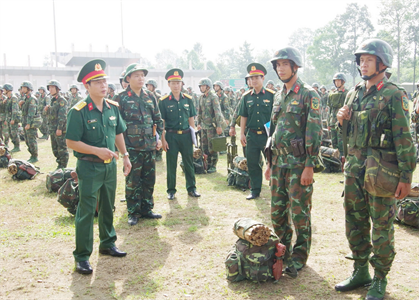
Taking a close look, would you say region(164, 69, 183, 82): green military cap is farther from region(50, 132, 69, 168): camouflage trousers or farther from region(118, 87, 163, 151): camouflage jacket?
region(50, 132, 69, 168): camouflage trousers

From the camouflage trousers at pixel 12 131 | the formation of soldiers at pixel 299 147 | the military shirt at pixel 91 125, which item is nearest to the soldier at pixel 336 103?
the formation of soldiers at pixel 299 147

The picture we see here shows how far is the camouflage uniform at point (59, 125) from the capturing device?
10.1 metres

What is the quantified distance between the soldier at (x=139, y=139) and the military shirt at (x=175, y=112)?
2.97ft

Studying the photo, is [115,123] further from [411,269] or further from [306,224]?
[411,269]

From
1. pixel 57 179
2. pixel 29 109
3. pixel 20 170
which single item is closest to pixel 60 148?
pixel 20 170

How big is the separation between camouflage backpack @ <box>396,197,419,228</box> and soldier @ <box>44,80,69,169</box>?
26.4ft

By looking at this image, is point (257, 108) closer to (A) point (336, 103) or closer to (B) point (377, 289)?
(A) point (336, 103)

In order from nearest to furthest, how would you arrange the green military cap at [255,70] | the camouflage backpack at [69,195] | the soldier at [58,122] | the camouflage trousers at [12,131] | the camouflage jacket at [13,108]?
the camouflage backpack at [69,195] → the green military cap at [255,70] → the soldier at [58,122] → the camouflage jacket at [13,108] → the camouflage trousers at [12,131]

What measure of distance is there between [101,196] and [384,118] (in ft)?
10.7

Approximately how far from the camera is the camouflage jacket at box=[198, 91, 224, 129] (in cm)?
1001

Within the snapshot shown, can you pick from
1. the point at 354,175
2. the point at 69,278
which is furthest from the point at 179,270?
the point at 354,175

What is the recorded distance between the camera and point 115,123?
184 inches

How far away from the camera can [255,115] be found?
723cm

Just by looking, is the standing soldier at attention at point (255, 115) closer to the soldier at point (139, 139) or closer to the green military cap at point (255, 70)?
the green military cap at point (255, 70)
